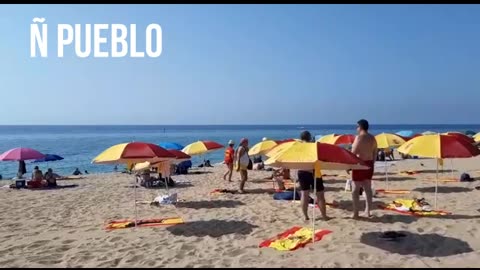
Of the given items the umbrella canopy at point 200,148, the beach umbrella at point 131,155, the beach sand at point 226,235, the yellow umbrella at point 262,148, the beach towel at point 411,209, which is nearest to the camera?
the beach sand at point 226,235

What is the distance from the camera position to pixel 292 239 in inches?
251

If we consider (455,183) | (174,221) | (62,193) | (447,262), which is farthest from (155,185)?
(447,262)

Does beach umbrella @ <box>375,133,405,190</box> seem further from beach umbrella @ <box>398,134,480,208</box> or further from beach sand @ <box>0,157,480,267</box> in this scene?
beach umbrella @ <box>398,134,480,208</box>

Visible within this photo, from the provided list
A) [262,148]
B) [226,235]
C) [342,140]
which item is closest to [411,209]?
[226,235]

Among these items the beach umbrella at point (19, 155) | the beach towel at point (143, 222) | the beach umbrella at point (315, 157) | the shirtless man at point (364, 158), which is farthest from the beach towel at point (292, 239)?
the beach umbrella at point (19, 155)

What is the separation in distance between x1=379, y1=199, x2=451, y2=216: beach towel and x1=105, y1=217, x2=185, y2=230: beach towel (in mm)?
4140

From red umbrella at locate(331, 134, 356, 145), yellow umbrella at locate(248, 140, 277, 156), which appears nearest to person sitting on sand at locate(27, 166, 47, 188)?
yellow umbrella at locate(248, 140, 277, 156)

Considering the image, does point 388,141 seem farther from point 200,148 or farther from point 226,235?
point 226,235

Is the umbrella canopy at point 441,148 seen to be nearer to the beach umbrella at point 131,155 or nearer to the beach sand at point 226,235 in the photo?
the beach sand at point 226,235

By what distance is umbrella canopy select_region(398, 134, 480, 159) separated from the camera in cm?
803

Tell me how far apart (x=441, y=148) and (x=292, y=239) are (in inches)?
143

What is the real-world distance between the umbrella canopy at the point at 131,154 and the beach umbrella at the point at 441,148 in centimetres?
470

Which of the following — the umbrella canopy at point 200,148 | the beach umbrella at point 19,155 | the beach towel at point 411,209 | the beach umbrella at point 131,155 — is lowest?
the beach towel at point 411,209

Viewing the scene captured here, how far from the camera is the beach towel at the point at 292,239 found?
6.09 meters
